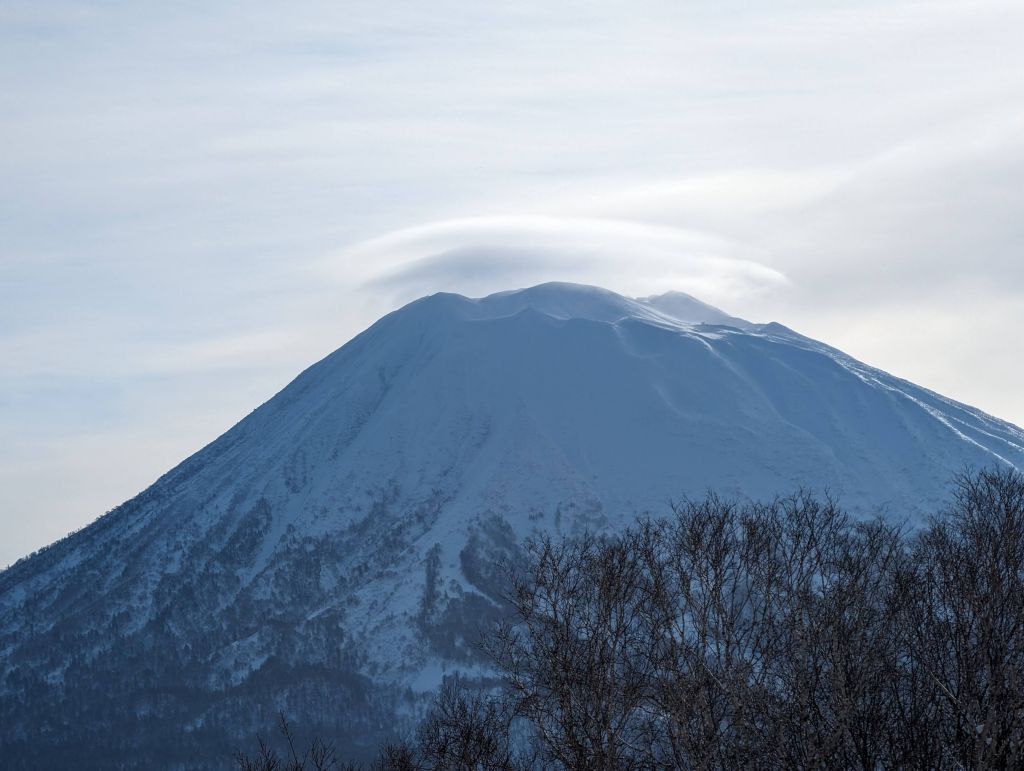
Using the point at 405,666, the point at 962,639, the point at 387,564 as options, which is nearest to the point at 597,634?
the point at 962,639

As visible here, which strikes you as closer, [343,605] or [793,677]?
[793,677]

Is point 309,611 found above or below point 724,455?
below

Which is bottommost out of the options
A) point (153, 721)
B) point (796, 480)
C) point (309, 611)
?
point (153, 721)

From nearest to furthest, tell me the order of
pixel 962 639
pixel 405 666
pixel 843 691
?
pixel 843 691 → pixel 962 639 → pixel 405 666

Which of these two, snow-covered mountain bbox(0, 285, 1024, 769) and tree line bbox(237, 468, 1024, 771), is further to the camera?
snow-covered mountain bbox(0, 285, 1024, 769)

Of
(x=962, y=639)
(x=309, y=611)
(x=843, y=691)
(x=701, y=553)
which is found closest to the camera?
(x=843, y=691)

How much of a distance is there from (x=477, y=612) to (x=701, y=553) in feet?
487

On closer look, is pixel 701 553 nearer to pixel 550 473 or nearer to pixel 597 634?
pixel 597 634

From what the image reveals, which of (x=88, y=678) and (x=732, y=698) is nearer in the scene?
(x=732, y=698)

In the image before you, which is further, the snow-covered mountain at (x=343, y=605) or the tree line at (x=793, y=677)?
the snow-covered mountain at (x=343, y=605)

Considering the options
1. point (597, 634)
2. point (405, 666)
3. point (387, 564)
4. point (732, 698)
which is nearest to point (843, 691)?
point (732, 698)

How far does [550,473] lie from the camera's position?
7707 inches

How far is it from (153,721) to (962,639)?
163m

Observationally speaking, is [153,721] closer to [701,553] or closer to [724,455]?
[724,455]
